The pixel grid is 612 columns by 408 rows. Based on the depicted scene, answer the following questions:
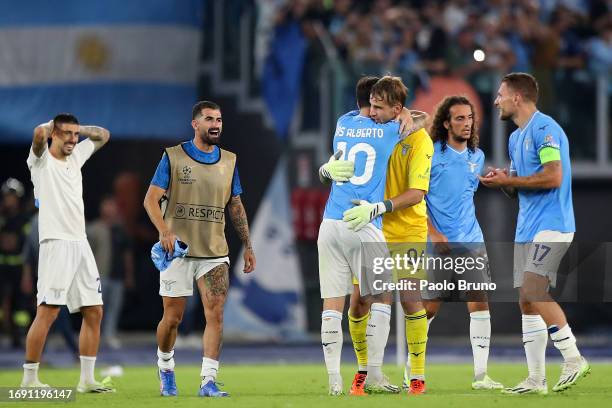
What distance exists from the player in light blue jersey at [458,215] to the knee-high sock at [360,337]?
817 millimetres

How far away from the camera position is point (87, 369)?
12.0 meters

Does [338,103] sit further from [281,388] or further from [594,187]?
[281,388]

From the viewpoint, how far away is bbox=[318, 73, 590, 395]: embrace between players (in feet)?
36.1

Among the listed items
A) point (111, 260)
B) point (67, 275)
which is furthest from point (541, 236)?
point (111, 260)

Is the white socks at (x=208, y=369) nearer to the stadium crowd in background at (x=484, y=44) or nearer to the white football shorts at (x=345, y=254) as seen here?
the white football shorts at (x=345, y=254)

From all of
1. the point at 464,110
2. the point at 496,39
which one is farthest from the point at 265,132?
the point at 464,110

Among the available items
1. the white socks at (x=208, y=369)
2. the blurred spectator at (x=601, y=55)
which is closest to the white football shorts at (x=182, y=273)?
the white socks at (x=208, y=369)

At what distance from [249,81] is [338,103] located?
6.45 feet

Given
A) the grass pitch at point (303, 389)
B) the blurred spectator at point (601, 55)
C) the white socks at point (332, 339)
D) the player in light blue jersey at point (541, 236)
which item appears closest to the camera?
the grass pitch at point (303, 389)

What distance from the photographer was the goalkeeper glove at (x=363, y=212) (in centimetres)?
1088

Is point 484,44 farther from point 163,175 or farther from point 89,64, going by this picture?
point 163,175

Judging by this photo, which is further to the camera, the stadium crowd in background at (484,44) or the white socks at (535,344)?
the stadium crowd in background at (484,44)

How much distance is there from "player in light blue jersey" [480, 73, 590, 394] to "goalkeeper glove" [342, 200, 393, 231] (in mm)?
832

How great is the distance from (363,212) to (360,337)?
1.21 m
